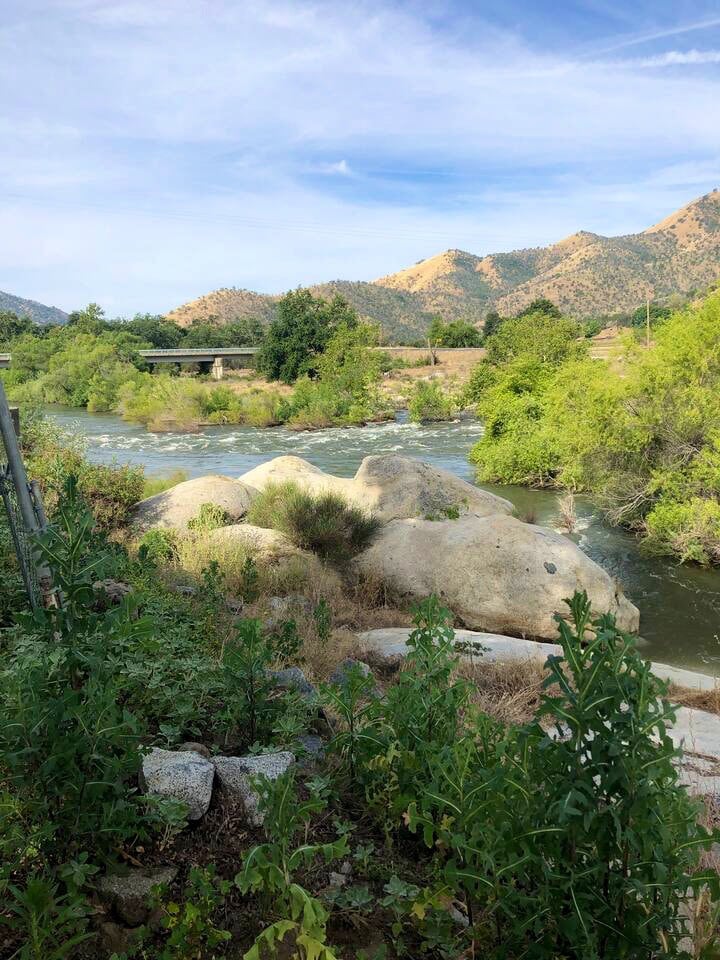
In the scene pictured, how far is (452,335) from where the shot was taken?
213 feet

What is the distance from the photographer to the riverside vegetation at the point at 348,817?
173 centimetres

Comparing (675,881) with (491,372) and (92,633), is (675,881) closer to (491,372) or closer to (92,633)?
(92,633)

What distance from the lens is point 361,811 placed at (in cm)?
282

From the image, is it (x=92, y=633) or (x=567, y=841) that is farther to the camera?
(x=92, y=633)

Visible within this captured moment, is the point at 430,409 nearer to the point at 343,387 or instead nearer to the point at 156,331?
the point at 343,387

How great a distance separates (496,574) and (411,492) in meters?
2.83

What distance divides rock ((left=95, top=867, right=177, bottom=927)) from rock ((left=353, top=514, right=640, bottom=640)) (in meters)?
6.81

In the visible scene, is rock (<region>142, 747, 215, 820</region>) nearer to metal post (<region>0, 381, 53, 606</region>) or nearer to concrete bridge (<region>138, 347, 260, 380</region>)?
metal post (<region>0, 381, 53, 606</region>)

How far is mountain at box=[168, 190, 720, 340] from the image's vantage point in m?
106

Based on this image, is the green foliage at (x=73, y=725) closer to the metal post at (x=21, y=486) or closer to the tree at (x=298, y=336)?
the metal post at (x=21, y=486)

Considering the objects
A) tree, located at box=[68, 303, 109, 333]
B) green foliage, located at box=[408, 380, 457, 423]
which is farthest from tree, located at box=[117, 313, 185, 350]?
green foliage, located at box=[408, 380, 457, 423]

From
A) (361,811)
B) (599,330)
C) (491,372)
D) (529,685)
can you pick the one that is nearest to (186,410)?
(491,372)

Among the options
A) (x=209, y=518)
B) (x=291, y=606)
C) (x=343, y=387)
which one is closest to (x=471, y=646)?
(x=291, y=606)

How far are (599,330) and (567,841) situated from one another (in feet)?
230
